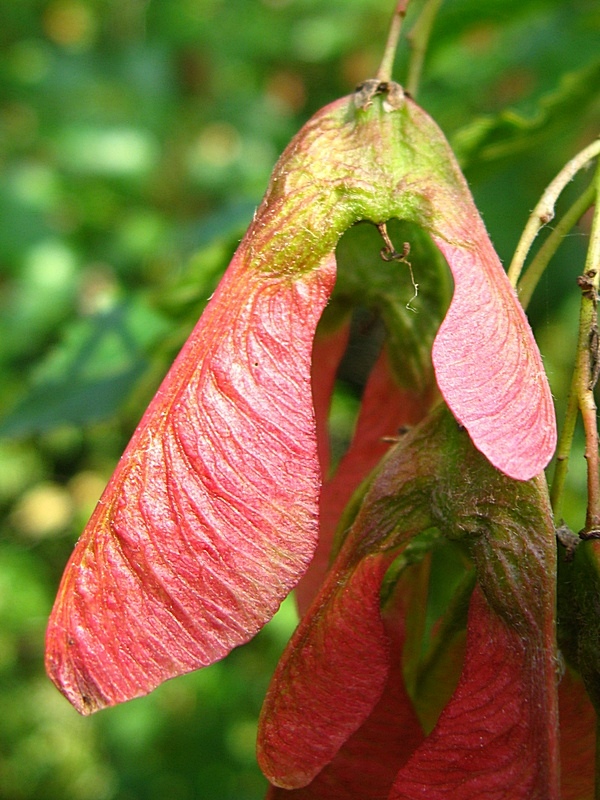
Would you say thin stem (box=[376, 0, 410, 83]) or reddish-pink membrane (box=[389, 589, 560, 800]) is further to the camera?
thin stem (box=[376, 0, 410, 83])

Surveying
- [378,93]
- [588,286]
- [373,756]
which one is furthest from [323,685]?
[378,93]

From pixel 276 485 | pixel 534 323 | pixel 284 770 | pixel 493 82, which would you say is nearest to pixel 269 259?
pixel 276 485

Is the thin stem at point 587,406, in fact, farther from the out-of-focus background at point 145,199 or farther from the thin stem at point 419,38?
the out-of-focus background at point 145,199

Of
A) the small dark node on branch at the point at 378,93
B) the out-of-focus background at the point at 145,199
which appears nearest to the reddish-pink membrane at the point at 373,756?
the small dark node on branch at the point at 378,93

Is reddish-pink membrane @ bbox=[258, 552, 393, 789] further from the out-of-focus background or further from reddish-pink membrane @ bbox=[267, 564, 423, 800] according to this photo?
the out-of-focus background

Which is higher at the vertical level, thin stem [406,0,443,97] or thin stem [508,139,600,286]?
thin stem [406,0,443,97]

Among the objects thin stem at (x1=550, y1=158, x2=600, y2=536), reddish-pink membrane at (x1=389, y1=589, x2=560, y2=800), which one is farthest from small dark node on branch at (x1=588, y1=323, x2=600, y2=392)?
reddish-pink membrane at (x1=389, y1=589, x2=560, y2=800)

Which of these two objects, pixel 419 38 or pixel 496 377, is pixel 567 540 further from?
pixel 419 38
